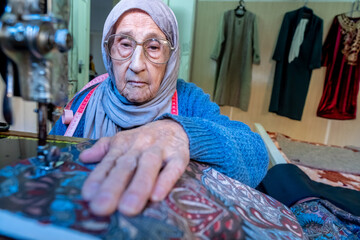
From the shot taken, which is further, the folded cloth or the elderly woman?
the folded cloth

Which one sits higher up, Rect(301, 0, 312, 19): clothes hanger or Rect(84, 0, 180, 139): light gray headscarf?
Rect(301, 0, 312, 19): clothes hanger

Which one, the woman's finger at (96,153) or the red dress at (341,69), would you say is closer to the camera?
the woman's finger at (96,153)

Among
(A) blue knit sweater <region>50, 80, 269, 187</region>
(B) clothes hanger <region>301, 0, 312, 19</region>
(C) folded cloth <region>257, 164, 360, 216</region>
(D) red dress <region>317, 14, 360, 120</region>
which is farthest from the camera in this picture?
(B) clothes hanger <region>301, 0, 312, 19</region>

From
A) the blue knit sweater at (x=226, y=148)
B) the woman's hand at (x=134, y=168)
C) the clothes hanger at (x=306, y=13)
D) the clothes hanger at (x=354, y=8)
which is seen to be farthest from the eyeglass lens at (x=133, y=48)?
the clothes hanger at (x=354, y=8)

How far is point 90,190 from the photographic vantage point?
1.07 ft

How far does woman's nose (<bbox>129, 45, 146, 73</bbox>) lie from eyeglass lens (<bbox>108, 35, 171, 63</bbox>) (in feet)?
0.05

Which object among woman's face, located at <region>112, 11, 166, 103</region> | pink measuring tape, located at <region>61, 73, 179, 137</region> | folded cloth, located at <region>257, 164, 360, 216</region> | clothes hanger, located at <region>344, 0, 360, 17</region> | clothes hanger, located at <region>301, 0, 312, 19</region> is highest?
clothes hanger, located at <region>344, 0, 360, 17</region>

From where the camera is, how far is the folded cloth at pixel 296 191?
2.65ft

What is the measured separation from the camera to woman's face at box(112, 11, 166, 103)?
832 mm

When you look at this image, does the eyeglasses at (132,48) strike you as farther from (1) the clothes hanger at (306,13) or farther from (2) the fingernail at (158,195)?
(1) the clothes hanger at (306,13)

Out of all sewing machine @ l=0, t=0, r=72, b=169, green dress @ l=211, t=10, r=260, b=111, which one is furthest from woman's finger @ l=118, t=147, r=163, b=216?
green dress @ l=211, t=10, r=260, b=111

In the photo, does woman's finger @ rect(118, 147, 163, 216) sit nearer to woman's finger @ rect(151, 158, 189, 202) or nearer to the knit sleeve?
woman's finger @ rect(151, 158, 189, 202)

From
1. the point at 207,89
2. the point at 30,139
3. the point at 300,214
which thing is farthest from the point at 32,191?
the point at 207,89

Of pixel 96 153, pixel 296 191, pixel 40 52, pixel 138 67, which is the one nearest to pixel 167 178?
pixel 96 153
